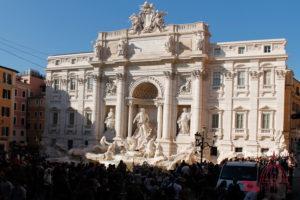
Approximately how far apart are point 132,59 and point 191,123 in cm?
919

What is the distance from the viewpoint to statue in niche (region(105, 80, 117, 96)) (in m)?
48.4

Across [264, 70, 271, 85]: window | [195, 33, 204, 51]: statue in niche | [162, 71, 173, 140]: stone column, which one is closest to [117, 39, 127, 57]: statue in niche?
[162, 71, 173, 140]: stone column

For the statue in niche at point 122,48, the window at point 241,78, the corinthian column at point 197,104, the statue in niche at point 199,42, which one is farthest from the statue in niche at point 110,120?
the window at point 241,78

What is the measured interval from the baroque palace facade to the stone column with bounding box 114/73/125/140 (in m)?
0.10

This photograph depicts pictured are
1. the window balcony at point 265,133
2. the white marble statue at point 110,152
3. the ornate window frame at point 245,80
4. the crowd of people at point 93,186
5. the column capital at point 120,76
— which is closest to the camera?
the crowd of people at point 93,186

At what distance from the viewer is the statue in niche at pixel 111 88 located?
48375 millimetres

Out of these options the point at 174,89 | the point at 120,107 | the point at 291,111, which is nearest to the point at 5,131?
the point at 120,107

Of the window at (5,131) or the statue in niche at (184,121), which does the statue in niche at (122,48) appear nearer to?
the statue in niche at (184,121)

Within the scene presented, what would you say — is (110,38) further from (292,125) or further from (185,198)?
(185,198)

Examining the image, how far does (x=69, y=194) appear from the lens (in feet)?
49.6

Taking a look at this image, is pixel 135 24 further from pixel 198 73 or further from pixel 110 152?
pixel 110 152

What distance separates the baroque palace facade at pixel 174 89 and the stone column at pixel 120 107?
4.1 inches

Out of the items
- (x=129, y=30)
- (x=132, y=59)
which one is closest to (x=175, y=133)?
(x=132, y=59)

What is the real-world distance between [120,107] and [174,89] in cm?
612
